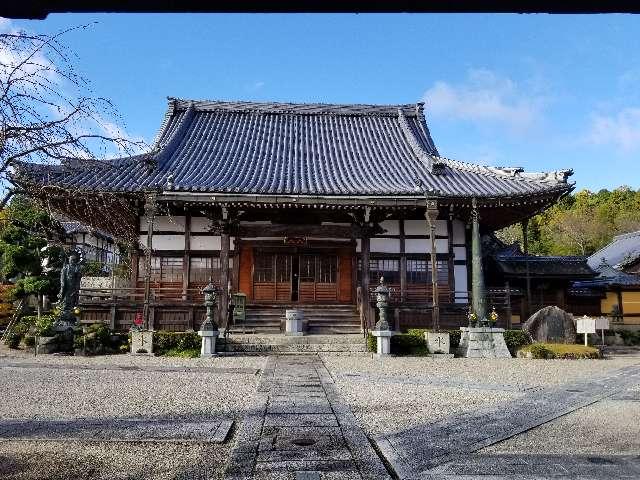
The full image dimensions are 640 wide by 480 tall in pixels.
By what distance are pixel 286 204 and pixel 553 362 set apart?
906 cm

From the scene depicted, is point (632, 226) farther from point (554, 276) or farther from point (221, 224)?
point (221, 224)

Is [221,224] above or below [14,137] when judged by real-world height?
above

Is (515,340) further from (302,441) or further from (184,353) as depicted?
(302,441)

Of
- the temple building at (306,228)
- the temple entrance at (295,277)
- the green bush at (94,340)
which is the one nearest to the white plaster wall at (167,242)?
the temple building at (306,228)

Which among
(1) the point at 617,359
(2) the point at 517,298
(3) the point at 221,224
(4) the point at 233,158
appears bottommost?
(1) the point at 617,359

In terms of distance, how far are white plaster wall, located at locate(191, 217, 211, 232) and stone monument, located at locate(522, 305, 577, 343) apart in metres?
11.7

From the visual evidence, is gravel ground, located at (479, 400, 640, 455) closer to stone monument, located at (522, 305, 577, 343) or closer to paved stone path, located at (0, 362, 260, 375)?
paved stone path, located at (0, 362, 260, 375)

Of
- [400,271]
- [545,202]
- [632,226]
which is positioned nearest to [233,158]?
[400,271]

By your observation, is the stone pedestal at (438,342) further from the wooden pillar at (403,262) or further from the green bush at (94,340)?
the green bush at (94,340)

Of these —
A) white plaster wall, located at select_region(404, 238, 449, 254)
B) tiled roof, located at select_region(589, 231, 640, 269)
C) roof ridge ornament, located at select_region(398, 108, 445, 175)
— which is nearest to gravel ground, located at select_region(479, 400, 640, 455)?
white plaster wall, located at select_region(404, 238, 449, 254)

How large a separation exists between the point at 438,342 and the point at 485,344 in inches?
54.6

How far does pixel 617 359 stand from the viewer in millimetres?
14141

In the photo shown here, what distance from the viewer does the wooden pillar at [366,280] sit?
16.1 meters

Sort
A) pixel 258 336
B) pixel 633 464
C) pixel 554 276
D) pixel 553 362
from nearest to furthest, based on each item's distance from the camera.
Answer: pixel 633 464
pixel 553 362
pixel 258 336
pixel 554 276
